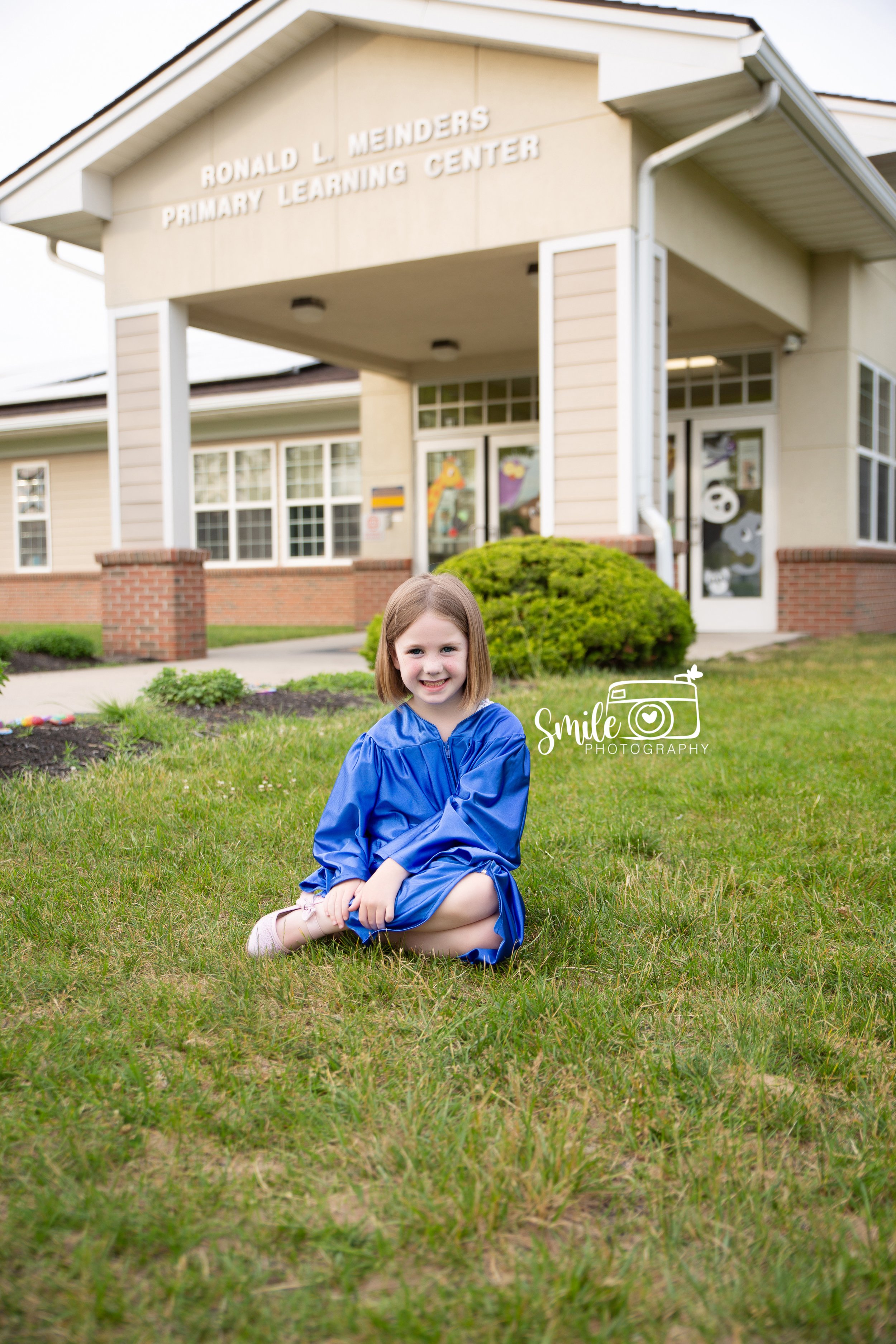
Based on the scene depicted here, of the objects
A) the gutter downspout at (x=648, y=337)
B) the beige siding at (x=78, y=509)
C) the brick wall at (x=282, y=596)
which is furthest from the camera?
the beige siding at (x=78, y=509)

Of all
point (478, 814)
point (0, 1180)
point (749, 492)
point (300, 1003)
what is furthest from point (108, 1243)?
point (749, 492)

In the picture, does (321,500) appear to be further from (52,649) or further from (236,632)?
(52,649)

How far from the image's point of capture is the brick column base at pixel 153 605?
998 centimetres

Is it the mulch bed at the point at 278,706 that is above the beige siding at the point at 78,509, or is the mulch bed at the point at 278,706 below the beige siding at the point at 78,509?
below

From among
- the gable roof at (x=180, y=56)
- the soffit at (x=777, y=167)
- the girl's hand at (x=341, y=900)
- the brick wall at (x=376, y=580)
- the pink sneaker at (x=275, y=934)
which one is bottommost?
the pink sneaker at (x=275, y=934)

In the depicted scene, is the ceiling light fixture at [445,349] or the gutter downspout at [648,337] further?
the ceiling light fixture at [445,349]

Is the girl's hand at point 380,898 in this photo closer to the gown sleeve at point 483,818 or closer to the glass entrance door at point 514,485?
the gown sleeve at point 483,818

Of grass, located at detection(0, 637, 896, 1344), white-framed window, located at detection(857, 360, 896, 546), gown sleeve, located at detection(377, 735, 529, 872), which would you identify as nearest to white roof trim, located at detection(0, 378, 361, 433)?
white-framed window, located at detection(857, 360, 896, 546)

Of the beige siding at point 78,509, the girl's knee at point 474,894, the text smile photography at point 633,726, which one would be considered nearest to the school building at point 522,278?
the text smile photography at point 633,726

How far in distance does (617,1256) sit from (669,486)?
12.2m

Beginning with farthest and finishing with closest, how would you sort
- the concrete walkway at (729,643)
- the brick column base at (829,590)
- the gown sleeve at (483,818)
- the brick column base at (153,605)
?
the brick column base at (829,590) → the brick column base at (153,605) → the concrete walkway at (729,643) → the gown sleeve at (483,818)

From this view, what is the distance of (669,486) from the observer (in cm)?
1305

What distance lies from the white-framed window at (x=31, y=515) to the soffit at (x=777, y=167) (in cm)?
1408

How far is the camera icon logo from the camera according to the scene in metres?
5.53
